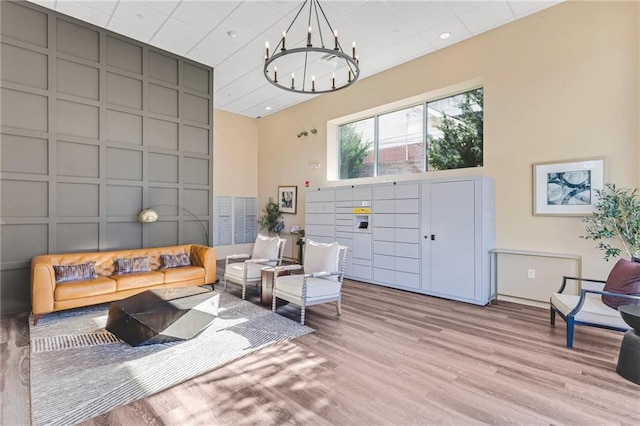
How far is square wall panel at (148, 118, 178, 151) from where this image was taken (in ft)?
17.8

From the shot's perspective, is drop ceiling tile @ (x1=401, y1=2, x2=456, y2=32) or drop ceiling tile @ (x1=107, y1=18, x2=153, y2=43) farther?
drop ceiling tile @ (x1=107, y1=18, x2=153, y2=43)

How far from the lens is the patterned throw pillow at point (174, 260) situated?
506 centimetres

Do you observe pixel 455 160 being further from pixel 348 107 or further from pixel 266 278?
pixel 266 278

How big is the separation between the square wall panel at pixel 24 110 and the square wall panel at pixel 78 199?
34.0 inches

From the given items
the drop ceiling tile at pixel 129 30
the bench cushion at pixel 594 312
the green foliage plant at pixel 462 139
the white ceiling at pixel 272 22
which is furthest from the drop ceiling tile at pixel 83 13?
the bench cushion at pixel 594 312

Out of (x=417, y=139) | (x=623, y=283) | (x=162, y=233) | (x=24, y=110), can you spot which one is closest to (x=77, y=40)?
(x=24, y=110)

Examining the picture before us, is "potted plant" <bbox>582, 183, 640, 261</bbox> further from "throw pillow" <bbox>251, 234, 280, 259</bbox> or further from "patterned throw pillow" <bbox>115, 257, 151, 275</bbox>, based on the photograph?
"patterned throw pillow" <bbox>115, 257, 151, 275</bbox>

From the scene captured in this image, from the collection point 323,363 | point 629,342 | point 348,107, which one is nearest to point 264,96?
point 348,107

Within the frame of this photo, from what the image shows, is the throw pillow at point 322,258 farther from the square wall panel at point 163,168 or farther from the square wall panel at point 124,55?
the square wall panel at point 124,55

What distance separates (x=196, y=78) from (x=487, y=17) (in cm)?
507

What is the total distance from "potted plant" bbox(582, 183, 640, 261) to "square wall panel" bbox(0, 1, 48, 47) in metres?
7.76

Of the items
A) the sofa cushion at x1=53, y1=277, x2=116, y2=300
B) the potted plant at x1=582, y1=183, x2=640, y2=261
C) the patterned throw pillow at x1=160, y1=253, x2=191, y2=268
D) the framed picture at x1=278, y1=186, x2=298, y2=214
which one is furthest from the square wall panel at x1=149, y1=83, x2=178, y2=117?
the potted plant at x1=582, y1=183, x2=640, y2=261

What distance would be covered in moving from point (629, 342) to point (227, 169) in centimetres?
837

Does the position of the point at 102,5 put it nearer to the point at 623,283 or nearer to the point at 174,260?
the point at 174,260
